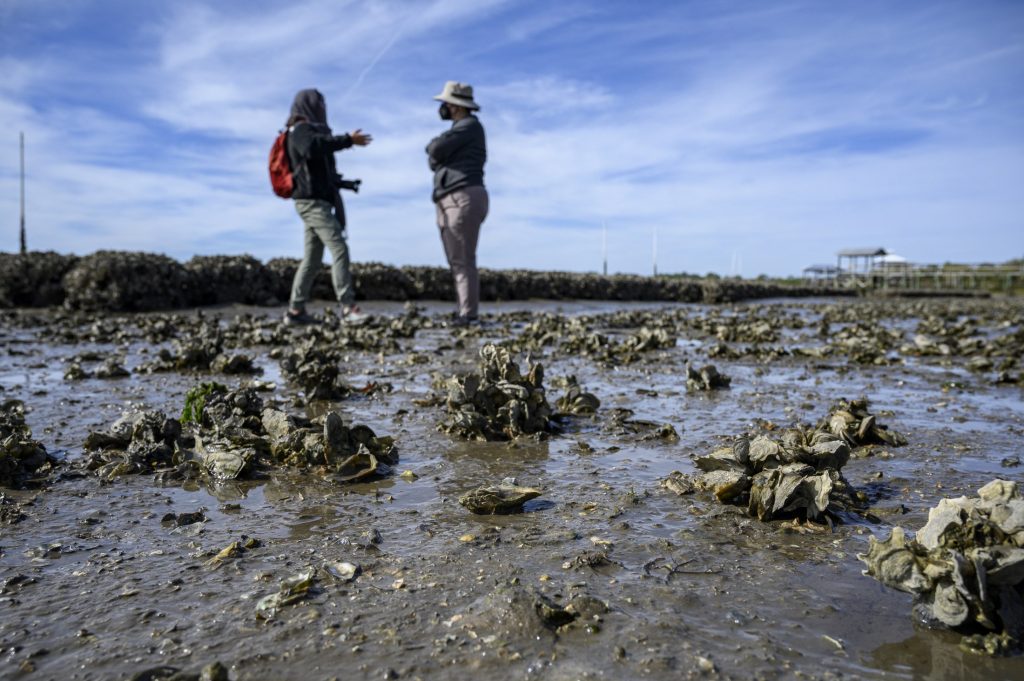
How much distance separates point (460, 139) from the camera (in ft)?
34.0

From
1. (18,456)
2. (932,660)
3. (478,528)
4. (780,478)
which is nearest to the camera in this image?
(932,660)

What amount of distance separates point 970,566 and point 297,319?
10.4 metres

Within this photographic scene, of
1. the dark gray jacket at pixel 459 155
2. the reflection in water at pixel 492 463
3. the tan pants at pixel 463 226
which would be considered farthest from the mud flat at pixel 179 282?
the reflection in water at pixel 492 463

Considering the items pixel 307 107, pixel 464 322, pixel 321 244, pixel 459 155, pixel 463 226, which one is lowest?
pixel 464 322

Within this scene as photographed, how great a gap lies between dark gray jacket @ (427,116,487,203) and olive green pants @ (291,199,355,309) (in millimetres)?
1711

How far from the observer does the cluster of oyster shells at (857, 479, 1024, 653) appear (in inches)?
71.5

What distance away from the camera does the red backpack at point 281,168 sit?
10227mm

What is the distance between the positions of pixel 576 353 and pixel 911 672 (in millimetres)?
6796

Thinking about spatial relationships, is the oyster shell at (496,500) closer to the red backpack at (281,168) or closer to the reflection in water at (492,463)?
the reflection in water at (492,463)

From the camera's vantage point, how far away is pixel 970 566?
6.19 feet

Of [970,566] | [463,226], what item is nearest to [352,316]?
[463,226]

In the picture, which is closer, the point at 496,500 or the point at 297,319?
the point at 496,500

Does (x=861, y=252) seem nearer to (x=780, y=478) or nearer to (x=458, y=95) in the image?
(x=458, y=95)

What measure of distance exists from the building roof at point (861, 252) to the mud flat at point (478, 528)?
6266 cm
